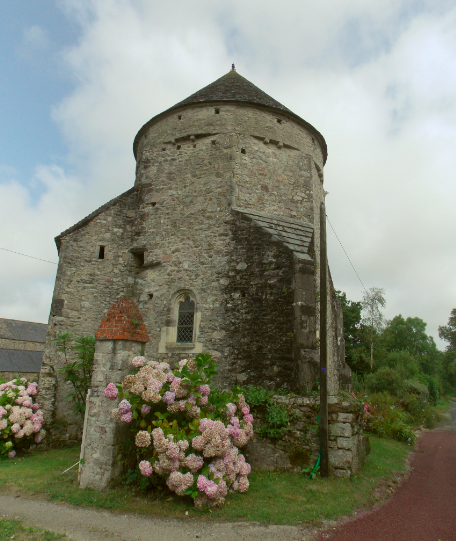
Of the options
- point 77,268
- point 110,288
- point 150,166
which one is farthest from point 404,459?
point 150,166

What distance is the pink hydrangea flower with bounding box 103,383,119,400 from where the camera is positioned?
566cm

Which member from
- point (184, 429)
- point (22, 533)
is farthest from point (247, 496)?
point (22, 533)

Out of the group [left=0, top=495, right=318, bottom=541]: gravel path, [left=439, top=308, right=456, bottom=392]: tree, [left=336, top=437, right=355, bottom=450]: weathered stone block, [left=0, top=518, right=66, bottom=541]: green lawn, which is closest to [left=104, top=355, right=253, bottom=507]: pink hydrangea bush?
[left=0, top=495, right=318, bottom=541]: gravel path

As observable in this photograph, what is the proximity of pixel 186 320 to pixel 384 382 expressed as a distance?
1878 centimetres

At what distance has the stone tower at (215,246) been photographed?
27.1ft

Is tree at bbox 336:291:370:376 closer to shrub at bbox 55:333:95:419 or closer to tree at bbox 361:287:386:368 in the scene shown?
tree at bbox 361:287:386:368

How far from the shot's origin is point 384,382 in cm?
2334

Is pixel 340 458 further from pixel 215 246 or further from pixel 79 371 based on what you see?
pixel 79 371

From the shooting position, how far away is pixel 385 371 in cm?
2383

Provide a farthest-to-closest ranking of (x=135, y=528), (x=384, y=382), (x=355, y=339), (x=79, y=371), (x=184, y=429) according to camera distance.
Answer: (x=355, y=339)
(x=384, y=382)
(x=79, y=371)
(x=184, y=429)
(x=135, y=528)

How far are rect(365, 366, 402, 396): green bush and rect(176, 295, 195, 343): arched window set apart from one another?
18546 millimetres

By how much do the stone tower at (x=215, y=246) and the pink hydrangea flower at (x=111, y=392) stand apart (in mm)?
3244

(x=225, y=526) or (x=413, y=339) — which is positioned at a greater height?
(x=413, y=339)

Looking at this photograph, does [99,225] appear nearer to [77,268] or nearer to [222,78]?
[77,268]
